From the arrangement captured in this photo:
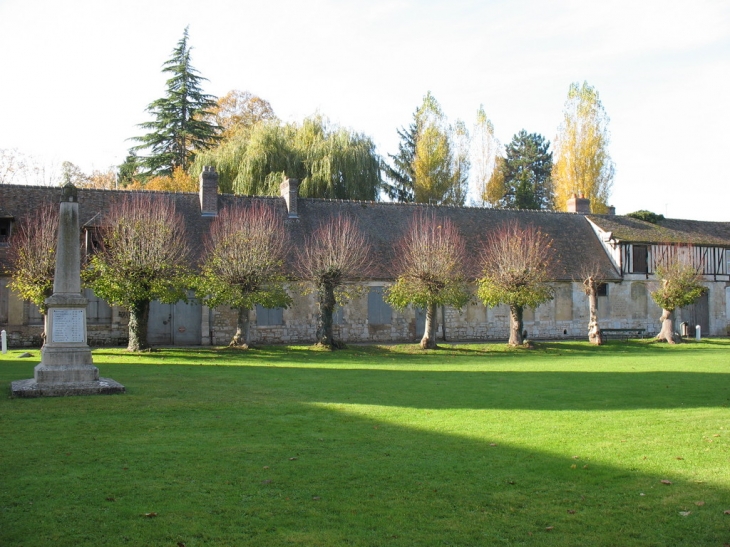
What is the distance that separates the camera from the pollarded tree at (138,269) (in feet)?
63.1

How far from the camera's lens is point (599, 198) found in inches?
1667

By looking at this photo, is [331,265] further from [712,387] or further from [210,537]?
[210,537]

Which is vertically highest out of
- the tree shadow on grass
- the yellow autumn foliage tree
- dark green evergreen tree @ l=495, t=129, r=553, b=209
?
dark green evergreen tree @ l=495, t=129, r=553, b=209

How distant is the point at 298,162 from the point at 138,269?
1485cm

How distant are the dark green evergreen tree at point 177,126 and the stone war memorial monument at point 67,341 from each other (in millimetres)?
27971

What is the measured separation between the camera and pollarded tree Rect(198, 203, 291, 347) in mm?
20531

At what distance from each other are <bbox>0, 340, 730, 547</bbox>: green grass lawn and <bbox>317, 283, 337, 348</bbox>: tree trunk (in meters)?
8.58

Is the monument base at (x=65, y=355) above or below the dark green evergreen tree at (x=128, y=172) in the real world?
below

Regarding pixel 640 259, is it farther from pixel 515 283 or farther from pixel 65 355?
pixel 65 355

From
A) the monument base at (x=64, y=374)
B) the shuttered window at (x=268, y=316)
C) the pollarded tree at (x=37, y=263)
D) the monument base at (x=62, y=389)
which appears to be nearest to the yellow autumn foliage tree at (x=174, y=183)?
the shuttered window at (x=268, y=316)

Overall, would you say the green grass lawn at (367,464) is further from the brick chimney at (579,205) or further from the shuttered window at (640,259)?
the brick chimney at (579,205)

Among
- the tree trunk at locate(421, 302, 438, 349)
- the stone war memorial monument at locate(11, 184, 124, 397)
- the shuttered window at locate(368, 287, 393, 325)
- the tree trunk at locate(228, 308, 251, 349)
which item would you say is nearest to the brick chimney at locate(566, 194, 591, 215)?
the shuttered window at locate(368, 287, 393, 325)

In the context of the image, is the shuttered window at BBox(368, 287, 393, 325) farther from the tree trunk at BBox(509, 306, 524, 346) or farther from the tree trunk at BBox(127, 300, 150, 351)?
the tree trunk at BBox(127, 300, 150, 351)

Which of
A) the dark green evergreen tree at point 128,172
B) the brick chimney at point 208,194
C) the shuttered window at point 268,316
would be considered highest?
the dark green evergreen tree at point 128,172
